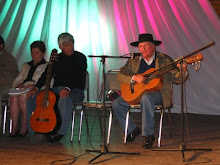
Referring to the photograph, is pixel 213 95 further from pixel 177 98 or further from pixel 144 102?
pixel 144 102

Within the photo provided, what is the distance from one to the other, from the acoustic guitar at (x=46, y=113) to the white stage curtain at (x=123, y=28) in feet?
7.04

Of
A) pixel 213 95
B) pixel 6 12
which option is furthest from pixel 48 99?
pixel 213 95

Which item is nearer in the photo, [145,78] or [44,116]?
[145,78]

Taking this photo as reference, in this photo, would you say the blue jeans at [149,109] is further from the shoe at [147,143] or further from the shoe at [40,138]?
the shoe at [40,138]

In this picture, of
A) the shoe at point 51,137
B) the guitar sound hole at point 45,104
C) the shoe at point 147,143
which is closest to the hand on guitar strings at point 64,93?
the guitar sound hole at point 45,104

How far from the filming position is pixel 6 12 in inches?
259

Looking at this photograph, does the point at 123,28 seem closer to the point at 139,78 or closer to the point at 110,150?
the point at 139,78

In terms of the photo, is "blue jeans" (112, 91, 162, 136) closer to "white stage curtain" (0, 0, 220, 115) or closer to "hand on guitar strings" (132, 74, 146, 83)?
"hand on guitar strings" (132, 74, 146, 83)

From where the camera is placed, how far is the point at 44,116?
4.39 metres

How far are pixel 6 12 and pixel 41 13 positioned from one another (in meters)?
0.54

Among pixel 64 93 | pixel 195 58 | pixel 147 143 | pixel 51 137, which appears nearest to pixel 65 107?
pixel 64 93

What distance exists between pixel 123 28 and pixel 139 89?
2.83 meters

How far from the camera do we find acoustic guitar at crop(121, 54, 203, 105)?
4.00 meters

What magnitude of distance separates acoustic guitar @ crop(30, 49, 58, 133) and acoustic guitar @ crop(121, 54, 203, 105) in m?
0.70
